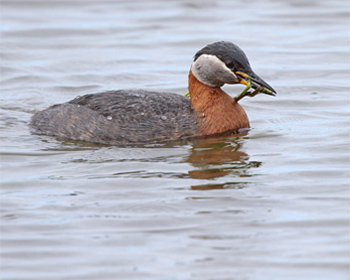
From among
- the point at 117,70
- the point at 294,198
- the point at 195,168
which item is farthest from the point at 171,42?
the point at 294,198

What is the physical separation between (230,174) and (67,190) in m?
1.98

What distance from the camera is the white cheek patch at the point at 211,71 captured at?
11.0m

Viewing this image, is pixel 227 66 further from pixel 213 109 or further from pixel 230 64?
pixel 213 109

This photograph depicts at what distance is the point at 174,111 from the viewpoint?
36.6ft

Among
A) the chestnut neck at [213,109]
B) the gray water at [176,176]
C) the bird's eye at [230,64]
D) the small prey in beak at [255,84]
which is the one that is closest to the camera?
the gray water at [176,176]

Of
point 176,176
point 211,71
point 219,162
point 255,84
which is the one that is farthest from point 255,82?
point 176,176

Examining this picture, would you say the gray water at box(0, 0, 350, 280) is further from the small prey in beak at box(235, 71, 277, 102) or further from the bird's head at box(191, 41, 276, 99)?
the bird's head at box(191, 41, 276, 99)

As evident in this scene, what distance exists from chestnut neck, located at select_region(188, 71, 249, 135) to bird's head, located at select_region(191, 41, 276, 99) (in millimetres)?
228

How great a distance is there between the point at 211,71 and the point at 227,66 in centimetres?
25

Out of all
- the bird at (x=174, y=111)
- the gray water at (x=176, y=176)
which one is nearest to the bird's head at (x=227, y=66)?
the bird at (x=174, y=111)

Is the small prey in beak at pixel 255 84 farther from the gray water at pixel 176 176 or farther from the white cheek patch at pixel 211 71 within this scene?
the gray water at pixel 176 176

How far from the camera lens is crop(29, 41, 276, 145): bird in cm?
1095

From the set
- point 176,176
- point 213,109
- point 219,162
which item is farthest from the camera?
point 213,109

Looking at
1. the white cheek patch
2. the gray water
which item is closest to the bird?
the white cheek patch
